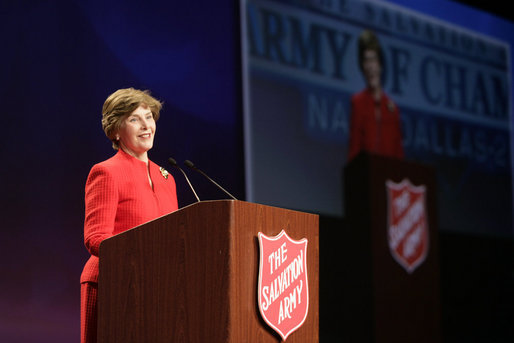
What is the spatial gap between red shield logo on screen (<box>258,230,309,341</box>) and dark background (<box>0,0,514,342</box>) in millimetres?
1745

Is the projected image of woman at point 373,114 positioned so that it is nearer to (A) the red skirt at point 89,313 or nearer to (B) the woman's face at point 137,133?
(B) the woman's face at point 137,133

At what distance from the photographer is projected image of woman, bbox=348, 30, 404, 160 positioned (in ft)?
16.1

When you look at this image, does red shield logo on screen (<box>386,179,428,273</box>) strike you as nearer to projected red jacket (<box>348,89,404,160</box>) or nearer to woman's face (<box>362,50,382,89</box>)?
projected red jacket (<box>348,89,404,160</box>)

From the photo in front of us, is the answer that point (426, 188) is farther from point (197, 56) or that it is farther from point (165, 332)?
point (165, 332)

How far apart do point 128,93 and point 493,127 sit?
4.07 m

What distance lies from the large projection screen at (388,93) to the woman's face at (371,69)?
0.09 metres

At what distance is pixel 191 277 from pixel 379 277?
2.38 metres

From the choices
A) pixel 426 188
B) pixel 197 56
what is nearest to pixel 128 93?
pixel 197 56

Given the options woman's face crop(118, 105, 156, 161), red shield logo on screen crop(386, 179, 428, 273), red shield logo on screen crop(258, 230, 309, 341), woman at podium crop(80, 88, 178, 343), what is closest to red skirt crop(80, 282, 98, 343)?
woman at podium crop(80, 88, 178, 343)

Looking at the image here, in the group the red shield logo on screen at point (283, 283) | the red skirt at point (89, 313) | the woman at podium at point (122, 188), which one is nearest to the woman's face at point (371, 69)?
the woman at podium at point (122, 188)

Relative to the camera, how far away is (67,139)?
11.9 feet

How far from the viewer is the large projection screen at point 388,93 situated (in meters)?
4.48

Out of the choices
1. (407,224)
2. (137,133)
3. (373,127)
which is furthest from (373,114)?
(137,133)

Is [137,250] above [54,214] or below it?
below
